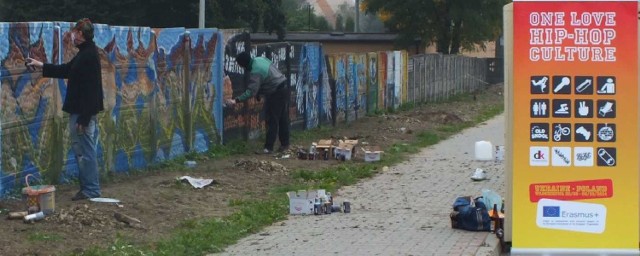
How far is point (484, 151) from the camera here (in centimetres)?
1734

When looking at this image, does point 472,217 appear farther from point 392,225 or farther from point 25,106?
point 25,106

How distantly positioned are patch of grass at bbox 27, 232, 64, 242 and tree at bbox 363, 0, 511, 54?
41.9 meters

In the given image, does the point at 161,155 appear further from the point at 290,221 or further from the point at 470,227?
the point at 470,227

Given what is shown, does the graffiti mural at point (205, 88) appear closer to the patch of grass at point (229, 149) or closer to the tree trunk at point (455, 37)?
the patch of grass at point (229, 149)

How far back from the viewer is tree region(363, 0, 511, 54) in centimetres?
5044

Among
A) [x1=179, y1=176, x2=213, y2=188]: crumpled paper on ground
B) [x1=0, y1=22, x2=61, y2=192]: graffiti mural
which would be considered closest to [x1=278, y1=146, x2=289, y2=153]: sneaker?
[x1=179, y1=176, x2=213, y2=188]: crumpled paper on ground

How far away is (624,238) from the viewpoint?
326 inches

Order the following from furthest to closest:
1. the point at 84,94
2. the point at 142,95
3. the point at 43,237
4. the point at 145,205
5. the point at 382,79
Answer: the point at 382,79, the point at 142,95, the point at 145,205, the point at 84,94, the point at 43,237

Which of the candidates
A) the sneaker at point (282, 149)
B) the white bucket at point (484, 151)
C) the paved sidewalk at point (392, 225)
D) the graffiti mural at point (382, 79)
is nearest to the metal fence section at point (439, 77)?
the graffiti mural at point (382, 79)

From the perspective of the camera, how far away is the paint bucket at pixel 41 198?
387 inches

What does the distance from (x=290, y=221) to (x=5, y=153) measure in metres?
2.85

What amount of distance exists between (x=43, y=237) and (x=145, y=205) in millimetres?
2092

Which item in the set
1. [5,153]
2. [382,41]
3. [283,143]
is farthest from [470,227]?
[382,41]

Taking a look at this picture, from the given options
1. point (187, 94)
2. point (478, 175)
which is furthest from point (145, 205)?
point (478, 175)
